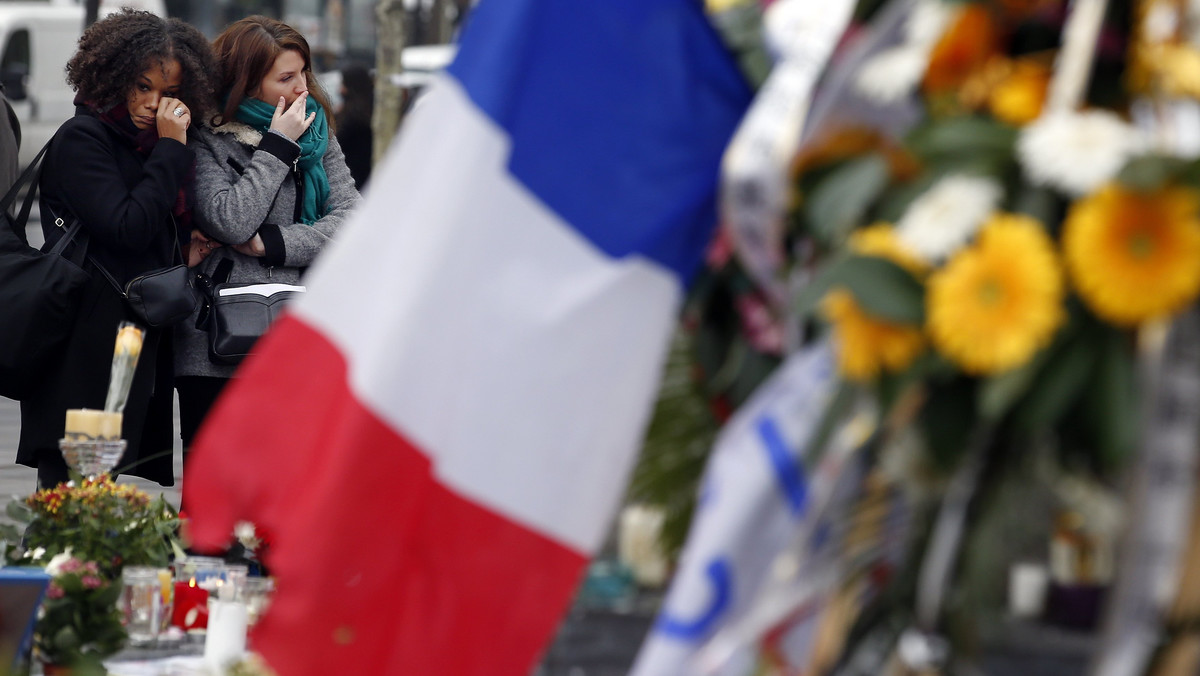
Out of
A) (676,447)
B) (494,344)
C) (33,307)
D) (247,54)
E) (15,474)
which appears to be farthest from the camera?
(15,474)

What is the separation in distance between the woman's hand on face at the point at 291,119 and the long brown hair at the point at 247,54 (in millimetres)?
113

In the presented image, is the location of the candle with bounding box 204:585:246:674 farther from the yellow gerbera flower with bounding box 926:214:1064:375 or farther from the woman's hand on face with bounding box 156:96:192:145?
the woman's hand on face with bounding box 156:96:192:145

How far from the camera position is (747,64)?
1.53 m

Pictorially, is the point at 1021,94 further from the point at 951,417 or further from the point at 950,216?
the point at 951,417

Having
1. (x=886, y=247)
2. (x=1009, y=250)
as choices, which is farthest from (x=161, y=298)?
(x=1009, y=250)

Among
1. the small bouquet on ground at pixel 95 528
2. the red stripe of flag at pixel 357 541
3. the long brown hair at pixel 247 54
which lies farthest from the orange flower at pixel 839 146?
the long brown hair at pixel 247 54

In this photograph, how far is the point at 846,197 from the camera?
4.25 ft

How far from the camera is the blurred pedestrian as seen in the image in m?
7.41

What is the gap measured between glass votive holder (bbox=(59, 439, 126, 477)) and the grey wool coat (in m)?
0.84

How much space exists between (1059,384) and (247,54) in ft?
11.7

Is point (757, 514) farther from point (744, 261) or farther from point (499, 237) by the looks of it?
point (499, 237)

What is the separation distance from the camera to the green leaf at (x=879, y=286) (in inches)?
47.7

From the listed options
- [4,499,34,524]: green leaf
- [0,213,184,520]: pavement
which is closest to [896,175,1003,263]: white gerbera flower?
[4,499,34,524]: green leaf

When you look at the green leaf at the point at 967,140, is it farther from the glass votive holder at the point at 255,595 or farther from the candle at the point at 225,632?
the glass votive holder at the point at 255,595
